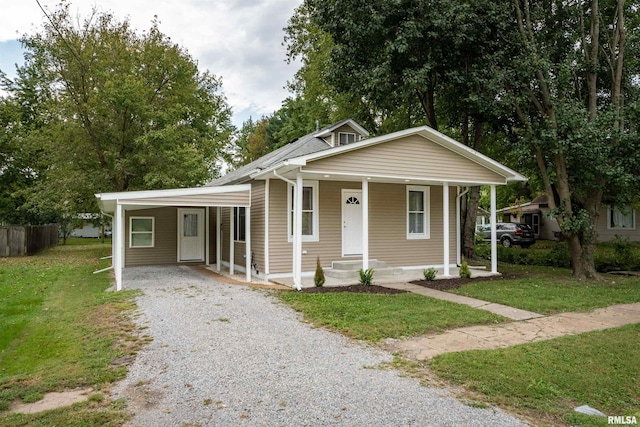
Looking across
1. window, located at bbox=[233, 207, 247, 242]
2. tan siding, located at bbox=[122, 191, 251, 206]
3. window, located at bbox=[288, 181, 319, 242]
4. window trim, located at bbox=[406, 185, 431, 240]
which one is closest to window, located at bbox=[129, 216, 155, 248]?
window, located at bbox=[233, 207, 247, 242]

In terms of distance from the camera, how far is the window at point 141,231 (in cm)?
1508

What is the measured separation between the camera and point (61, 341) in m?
5.48

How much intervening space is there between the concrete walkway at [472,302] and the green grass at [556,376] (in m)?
1.44

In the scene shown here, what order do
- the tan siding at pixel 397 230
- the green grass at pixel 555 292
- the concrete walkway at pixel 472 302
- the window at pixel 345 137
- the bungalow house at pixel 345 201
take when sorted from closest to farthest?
the concrete walkway at pixel 472 302, the green grass at pixel 555 292, the bungalow house at pixel 345 201, the tan siding at pixel 397 230, the window at pixel 345 137

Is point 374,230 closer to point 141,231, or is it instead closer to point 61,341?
point 61,341

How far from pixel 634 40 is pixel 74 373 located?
48.0 ft

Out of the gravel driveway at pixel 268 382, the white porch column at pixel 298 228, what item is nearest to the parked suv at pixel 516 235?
the white porch column at pixel 298 228

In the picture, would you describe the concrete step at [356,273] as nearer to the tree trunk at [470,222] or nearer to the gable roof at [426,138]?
the gable roof at [426,138]

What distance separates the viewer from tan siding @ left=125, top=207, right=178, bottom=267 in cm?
1504

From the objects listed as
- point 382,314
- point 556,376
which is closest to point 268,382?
point 556,376

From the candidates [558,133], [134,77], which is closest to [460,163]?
[558,133]

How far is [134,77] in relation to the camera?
716 inches

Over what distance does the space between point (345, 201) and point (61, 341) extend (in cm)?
785

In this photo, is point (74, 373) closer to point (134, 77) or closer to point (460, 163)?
point (460, 163)
